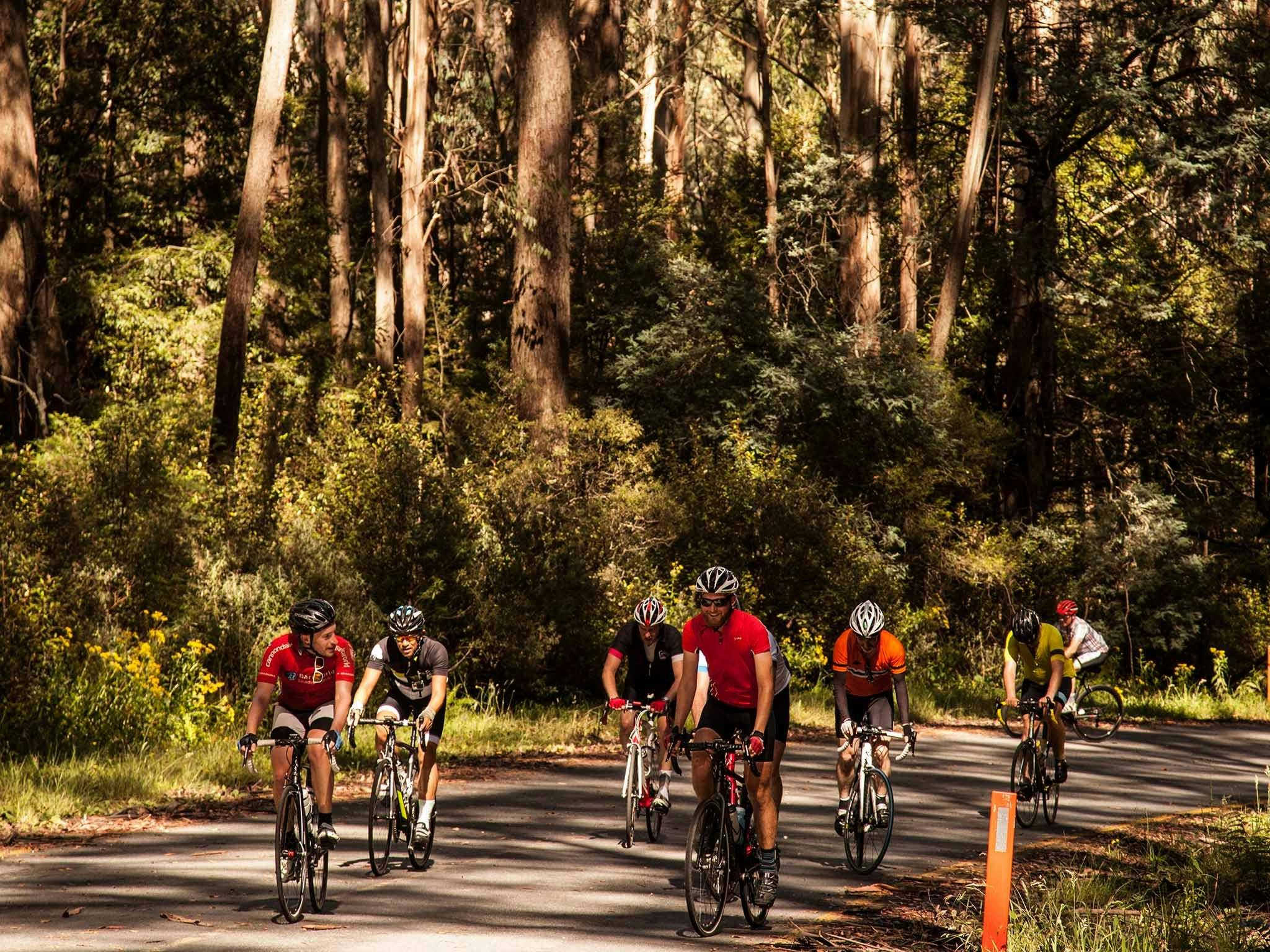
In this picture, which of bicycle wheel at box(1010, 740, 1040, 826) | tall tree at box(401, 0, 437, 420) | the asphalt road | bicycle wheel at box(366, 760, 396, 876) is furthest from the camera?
tall tree at box(401, 0, 437, 420)

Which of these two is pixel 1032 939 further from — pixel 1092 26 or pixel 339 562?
pixel 1092 26

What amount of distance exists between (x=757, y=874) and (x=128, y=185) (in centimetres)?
3108

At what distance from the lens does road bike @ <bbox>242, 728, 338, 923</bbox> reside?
8.80 m

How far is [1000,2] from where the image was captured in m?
29.0

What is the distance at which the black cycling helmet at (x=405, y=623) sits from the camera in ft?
35.4

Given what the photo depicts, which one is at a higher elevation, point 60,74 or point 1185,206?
point 60,74

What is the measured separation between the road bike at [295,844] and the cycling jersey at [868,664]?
4.66 meters

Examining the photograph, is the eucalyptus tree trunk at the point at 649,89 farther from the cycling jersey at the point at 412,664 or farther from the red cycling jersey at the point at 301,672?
the red cycling jersey at the point at 301,672

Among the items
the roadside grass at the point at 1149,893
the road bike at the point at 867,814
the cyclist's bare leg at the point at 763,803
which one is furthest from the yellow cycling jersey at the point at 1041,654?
the cyclist's bare leg at the point at 763,803

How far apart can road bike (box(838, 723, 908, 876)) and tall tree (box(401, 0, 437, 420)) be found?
22.1 metres

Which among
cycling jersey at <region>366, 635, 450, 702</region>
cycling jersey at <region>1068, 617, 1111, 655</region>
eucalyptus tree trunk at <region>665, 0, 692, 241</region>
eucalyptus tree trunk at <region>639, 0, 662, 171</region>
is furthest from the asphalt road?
eucalyptus tree trunk at <region>639, 0, 662, 171</region>

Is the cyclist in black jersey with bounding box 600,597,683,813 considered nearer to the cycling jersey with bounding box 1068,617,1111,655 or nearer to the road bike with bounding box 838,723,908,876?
the road bike with bounding box 838,723,908,876

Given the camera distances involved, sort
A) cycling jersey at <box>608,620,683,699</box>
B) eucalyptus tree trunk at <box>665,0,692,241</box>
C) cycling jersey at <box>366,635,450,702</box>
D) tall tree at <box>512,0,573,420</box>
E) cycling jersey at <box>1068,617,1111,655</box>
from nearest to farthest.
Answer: cycling jersey at <box>366,635,450,702</box>
cycling jersey at <box>608,620,683,699</box>
cycling jersey at <box>1068,617,1111,655</box>
tall tree at <box>512,0,573,420</box>
eucalyptus tree trunk at <box>665,0,692,241</box>

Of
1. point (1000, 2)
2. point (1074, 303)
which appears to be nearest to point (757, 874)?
point (1000, 2)
